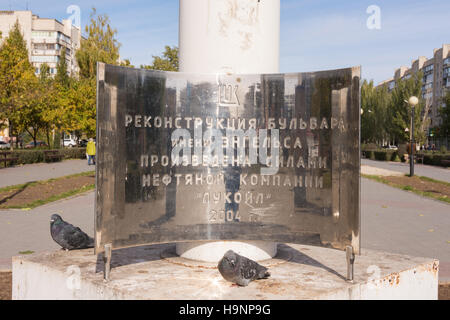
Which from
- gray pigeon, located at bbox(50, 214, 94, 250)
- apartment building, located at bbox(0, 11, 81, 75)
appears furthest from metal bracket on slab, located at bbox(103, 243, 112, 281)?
apartment building, located at bbox(0, 11, 81, 75)

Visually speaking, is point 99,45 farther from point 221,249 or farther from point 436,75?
point 436,75

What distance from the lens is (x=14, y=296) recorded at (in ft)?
15.2

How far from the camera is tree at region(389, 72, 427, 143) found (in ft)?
169

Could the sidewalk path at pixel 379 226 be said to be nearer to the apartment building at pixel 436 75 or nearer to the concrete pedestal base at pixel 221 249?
the concrete pedestal base at pixel 221 249

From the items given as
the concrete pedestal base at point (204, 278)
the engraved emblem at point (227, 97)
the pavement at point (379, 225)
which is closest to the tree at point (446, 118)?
the pavement at point (379, 225)

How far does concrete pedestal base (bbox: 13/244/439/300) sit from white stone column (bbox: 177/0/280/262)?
0.20 meters

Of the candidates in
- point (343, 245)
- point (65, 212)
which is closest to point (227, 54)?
point (343, 245)

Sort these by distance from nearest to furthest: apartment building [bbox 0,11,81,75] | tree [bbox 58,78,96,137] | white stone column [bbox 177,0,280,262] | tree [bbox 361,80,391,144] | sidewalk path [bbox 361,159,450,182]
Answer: white stone column [bbox 177,0,280,262] < sidewalk path [bbox 361,159,450,182] < tree [bbox 58,78,96,137] < tree [bbox 361,80,391,144] < apartment building [bbox 0,11,81,75]

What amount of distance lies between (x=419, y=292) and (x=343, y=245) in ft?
3.11

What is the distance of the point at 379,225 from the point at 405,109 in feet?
153

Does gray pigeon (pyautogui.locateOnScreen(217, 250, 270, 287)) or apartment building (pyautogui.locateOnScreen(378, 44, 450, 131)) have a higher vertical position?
apartment building (pyautogui.locateOnScreen(378, 44, 450, 131))

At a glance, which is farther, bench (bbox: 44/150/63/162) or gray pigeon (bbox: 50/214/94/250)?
bench (bbox: 44/150/63/162)

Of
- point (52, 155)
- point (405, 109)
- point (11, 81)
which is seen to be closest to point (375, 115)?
point (405, 109)

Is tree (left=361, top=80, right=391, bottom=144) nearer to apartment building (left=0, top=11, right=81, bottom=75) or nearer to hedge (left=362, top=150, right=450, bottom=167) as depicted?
hedge (left=362, top=150, right=450, bottom=167)
